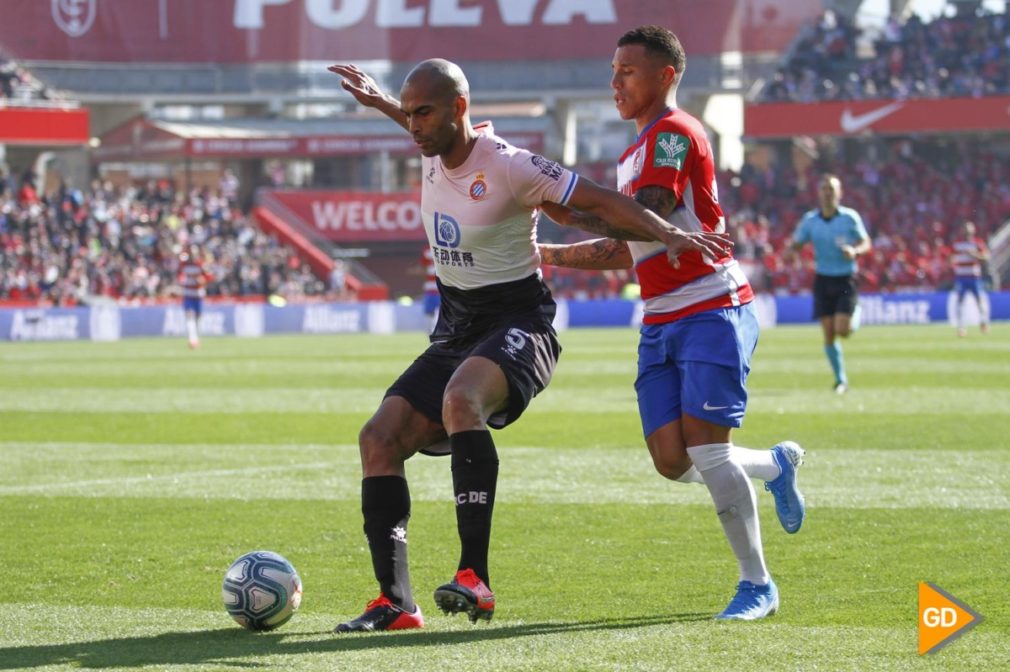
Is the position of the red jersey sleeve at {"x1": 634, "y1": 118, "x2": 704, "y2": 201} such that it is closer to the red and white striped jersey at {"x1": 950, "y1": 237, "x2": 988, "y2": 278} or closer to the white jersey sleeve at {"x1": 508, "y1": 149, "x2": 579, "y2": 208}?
the white jersey sleeve at {"x1": 508, "y1": 149, "x2": 579, "y2": 208}

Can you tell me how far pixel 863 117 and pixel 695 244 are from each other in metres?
45.7

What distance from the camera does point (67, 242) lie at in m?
44.2

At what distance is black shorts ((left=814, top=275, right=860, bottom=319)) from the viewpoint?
18016 mm

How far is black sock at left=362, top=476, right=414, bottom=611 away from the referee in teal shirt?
1217 cm

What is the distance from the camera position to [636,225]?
241 inches

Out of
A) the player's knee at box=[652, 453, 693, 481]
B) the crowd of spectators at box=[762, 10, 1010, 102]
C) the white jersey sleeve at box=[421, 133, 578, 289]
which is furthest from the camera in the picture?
the crowd of spectators at box=[762, 10, 1010, 102]

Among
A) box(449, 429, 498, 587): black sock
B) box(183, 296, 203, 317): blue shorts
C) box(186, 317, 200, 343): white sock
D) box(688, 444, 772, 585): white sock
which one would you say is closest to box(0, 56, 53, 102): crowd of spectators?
box(183, 296, 203, 317): blue shorts

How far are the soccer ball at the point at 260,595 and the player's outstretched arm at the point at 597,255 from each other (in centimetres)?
174

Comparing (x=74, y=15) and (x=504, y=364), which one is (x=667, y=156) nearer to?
(x=504, y=364)

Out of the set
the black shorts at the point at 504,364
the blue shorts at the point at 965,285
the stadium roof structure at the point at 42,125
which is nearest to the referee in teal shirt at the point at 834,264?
the black shorts at the point at 504,364

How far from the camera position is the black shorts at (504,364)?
251 inches

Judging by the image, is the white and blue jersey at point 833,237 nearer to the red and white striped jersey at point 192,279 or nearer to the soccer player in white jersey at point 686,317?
the soccer player in white jersey at point 686,317

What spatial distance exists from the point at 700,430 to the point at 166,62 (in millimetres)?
50888

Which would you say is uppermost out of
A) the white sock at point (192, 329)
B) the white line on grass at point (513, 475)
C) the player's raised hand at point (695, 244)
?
the player's raised hand at point (695, 244)
